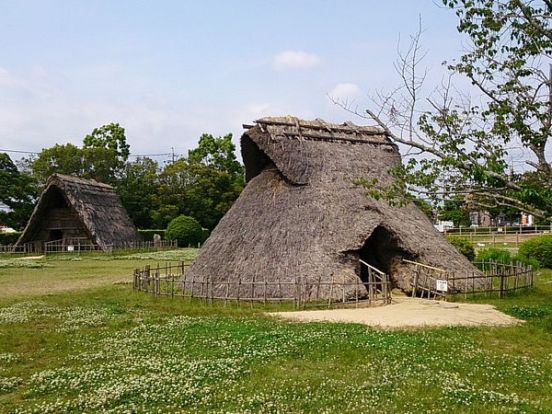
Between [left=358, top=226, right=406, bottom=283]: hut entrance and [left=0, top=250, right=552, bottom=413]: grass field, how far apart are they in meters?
5.06

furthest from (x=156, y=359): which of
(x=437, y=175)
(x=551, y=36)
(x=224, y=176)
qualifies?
(x=224, y=176)

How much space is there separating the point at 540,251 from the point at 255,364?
24.3 meters

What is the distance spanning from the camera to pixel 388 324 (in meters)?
13.7

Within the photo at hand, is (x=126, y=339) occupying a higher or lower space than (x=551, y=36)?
lower

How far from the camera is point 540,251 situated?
1155 inches

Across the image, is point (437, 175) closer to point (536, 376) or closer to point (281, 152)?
point (536, 376)

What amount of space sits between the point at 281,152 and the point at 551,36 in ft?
36.9

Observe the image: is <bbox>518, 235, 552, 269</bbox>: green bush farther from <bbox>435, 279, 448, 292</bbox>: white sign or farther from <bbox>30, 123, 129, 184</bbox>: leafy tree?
<bbox>30, 123, 129, 184</bbox>: leafy tree

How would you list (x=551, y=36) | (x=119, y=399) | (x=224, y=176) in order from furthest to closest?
(x=224, y=176) < (x=551, y=36) < (x=119, y=399)

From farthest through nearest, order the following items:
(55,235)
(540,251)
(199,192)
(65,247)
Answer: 1. (199,192)
2. (55,235)
3. (65,247)
4. (540,251)

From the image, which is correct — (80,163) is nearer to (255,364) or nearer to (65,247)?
(65,247)

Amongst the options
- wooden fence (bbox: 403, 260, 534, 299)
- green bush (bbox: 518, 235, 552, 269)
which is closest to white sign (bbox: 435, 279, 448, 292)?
wooden fence (bbox: 403, 260, 534, 299)

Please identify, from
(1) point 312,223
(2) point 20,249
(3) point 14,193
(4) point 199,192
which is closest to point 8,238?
(3) point 14,193

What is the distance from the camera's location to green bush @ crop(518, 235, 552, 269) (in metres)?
29.1
